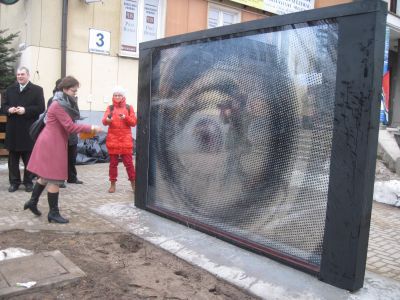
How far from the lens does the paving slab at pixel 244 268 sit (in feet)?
11.0

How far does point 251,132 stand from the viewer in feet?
13.3

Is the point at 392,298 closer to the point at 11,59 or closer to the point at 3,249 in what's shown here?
the point at 3,249

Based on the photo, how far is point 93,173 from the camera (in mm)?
8281

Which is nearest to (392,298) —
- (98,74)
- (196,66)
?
(196,66)

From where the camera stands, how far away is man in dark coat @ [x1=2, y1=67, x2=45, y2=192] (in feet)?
20.8

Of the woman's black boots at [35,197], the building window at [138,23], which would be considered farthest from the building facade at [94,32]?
the woman's black boots at [35,197]

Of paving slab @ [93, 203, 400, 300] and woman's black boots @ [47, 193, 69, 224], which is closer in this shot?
paving slab @ [93, 203, 400, 300]

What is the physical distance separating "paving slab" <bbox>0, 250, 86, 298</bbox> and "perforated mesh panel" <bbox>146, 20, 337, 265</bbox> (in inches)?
59.7

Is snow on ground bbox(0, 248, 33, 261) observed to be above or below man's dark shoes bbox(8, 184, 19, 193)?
below

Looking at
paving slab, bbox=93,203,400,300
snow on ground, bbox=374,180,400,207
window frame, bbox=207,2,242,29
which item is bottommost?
paving slab, bbox=93,203,400,300

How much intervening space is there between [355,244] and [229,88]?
5.92 ft

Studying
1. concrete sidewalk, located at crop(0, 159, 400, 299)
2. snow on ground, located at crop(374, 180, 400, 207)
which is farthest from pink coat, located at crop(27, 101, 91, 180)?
snow on ground, located at crop(374, 180, 400, 207)

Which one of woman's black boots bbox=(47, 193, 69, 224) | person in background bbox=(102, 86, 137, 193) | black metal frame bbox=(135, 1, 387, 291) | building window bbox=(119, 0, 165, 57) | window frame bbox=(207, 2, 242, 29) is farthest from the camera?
window frame bbox=(207, 2, 242, 29)

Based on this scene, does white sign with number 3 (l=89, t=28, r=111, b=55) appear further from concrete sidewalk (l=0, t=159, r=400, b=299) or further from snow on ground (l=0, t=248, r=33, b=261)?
snow on ground (l=0, t=248, r=33, b=261)
